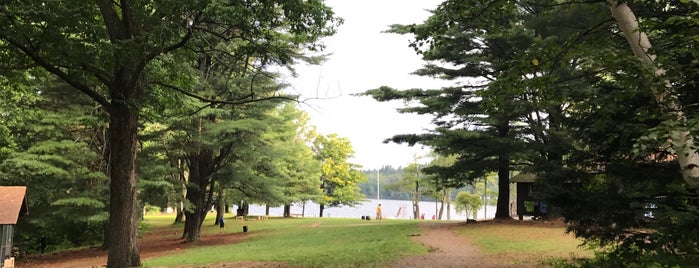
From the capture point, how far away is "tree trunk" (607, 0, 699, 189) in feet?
16.3

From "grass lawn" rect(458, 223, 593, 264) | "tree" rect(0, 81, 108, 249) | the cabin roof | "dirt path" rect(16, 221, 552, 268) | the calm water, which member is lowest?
the calm water

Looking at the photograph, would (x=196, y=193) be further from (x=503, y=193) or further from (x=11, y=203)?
(x=503, y=193)

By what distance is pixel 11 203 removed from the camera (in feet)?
56.9

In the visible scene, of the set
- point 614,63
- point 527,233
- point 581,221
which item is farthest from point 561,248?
point 614,63

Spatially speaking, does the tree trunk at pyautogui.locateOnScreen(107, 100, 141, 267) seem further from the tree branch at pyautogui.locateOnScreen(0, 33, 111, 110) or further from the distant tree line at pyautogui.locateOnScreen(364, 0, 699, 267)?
the distant tree line at pyautogui.locateOnScreen(364, 0, 699, 267)

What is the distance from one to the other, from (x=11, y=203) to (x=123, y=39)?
12.7m

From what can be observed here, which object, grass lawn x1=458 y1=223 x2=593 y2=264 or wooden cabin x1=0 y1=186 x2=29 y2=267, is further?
wooden cabin x1=0 y1=186 x2=29 y2=267

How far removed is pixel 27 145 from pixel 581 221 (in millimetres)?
21939

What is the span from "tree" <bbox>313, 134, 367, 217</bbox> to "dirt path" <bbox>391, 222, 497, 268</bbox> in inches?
1188

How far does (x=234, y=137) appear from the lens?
1988 cm

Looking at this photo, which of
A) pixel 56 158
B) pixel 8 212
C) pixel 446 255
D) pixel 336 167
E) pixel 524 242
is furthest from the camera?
pixel 336 167

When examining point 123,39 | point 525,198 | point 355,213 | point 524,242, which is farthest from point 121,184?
point 355,213

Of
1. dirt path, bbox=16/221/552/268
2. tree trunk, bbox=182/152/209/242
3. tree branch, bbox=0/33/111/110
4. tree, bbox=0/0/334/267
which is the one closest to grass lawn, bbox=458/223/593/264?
dirt path, bbox=16/221/552/268

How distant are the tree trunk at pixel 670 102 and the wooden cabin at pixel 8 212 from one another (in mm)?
19705
